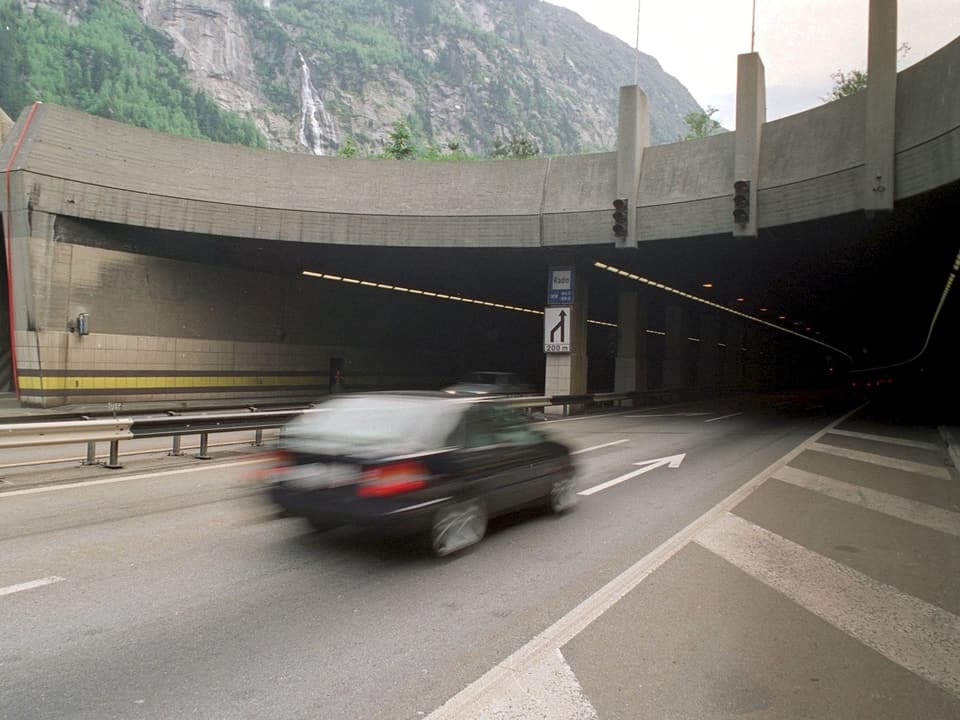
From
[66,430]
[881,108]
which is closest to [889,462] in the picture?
[881,108]

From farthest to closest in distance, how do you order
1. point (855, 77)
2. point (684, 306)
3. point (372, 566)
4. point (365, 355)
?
point (855, 77) < point (684, 306) < point (365, 355) < point (372, 566)

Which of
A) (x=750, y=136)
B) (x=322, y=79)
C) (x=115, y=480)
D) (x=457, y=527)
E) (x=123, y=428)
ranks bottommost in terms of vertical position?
(x=115, y=480)

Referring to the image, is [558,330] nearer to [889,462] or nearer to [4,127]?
[889,462]

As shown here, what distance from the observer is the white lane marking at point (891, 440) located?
1627cm

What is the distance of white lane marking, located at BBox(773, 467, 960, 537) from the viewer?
8.29 meters

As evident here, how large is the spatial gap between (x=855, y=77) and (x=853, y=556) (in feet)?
197

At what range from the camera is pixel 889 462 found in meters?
13.4

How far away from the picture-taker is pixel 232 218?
22.0 metres

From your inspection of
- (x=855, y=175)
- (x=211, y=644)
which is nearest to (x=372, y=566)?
(x=211, y=644)

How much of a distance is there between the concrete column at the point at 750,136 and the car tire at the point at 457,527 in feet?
51.9

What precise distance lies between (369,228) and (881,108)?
1470 cm

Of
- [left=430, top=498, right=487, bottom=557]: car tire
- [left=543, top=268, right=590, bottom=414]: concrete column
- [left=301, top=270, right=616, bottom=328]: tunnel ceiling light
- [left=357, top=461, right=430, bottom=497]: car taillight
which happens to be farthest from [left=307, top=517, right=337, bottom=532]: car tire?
[left=301, top=270, right=616, bottom=328]: tunnel ceiling light

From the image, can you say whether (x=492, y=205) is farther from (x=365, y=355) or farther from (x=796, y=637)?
(x=796, y=637)

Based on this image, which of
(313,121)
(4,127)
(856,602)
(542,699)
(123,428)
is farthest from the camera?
(313,121)
